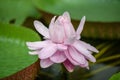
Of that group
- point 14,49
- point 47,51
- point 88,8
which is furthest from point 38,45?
point 88,8

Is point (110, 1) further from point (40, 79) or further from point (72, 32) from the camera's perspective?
point (72, 32)

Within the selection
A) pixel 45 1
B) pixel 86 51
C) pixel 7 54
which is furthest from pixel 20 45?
pixel 86 51

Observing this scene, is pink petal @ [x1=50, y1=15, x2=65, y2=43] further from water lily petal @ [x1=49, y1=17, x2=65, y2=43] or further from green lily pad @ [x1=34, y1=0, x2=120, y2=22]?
green lily pad @ [x1=34, y1=0, x2=120, y2=22]

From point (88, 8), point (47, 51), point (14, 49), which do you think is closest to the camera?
point (47, 51)

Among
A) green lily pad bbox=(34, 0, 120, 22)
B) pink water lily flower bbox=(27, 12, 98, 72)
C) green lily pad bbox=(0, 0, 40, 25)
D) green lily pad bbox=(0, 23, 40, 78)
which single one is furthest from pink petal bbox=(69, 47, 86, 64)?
green lily pad bbox=(0, 0, 40, 25)

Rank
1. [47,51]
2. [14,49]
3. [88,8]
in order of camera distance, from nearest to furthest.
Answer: [47,51], [14,49], [88,8]

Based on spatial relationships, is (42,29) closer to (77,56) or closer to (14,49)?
(77,56)
